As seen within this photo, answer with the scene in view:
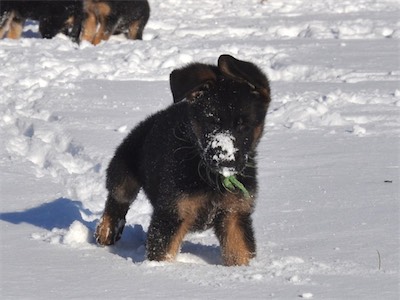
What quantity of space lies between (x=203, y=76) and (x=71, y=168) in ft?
9.92

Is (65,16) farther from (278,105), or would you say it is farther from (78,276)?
(78,276)

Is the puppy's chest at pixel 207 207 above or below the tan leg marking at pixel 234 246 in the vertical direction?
above

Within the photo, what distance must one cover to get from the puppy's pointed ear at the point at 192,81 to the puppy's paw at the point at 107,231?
3.98 feet

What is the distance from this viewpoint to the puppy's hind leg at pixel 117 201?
5.75 meters

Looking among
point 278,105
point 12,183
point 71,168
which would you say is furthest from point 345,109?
point 12,183

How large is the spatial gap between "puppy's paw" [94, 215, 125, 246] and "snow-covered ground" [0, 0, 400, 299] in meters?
0.08

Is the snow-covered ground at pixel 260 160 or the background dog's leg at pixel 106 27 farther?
the background dog's leg at pixel 106 27

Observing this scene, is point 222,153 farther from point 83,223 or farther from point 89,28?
point 89,28

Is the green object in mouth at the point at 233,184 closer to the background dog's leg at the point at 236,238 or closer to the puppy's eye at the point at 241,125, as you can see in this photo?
the background dog's leg at the point at 236,238

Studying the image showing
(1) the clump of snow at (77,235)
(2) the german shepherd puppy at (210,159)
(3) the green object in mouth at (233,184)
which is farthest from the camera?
(1) the clump of snow at (77,235)

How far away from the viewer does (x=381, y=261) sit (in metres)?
4.77

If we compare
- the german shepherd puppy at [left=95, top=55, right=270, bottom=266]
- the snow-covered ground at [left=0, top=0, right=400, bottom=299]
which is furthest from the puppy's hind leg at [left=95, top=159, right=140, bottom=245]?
the german shepherd puppy at [left=95, top=55, right=270, bottom=266]

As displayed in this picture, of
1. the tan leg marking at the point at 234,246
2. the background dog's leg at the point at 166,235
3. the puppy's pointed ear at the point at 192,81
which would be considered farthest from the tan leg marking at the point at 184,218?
the puppy's pointed ear at the point at 192,81

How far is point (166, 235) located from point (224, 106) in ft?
2.51
